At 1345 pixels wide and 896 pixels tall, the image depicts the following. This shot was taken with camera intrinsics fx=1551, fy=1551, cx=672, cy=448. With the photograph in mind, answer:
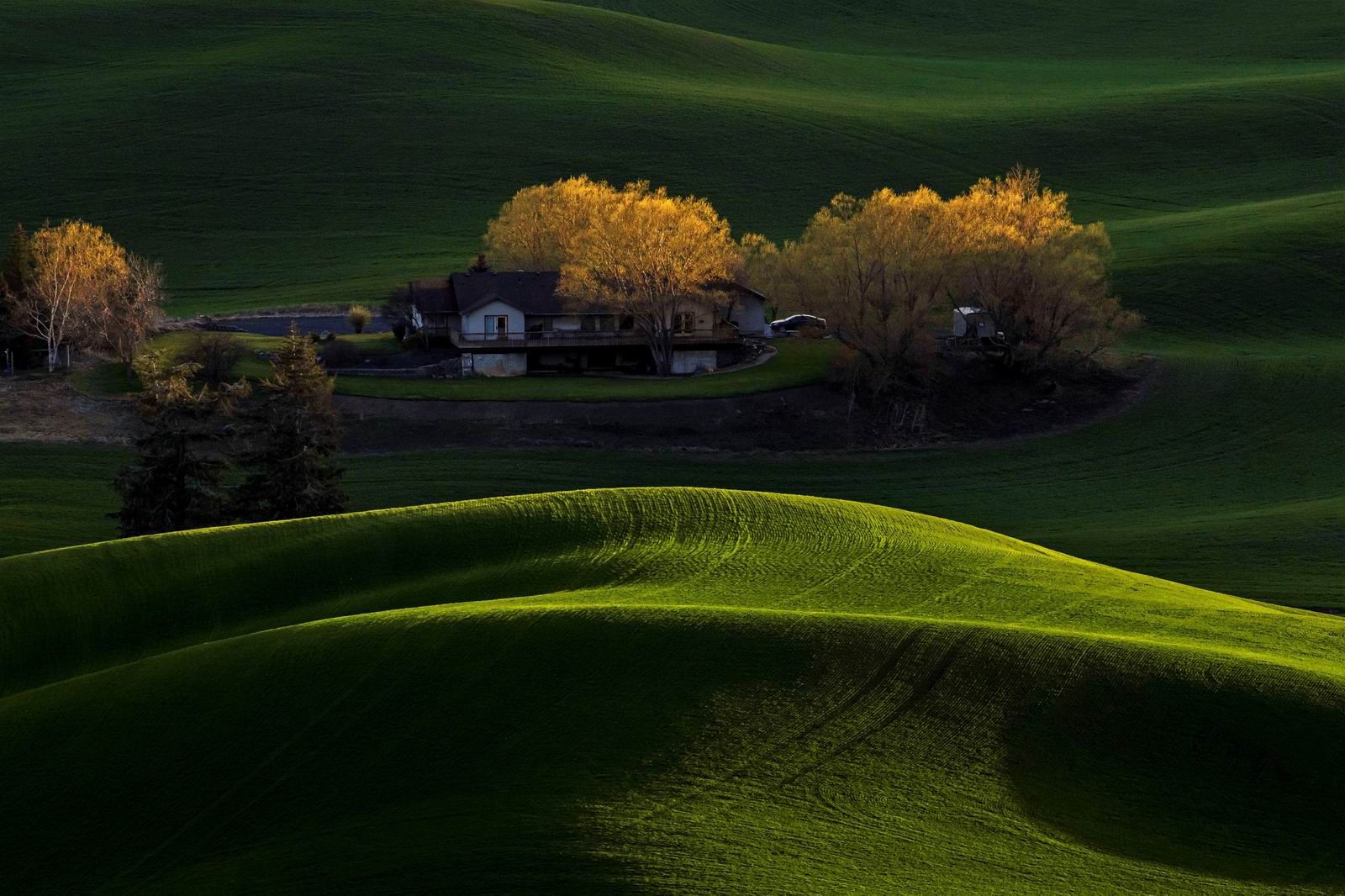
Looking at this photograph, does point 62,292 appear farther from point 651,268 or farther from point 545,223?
point 545,223

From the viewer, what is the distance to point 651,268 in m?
75.7

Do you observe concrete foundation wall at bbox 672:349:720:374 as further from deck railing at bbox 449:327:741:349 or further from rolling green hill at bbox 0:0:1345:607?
rolling green hill at bbox 0:0:1345:607

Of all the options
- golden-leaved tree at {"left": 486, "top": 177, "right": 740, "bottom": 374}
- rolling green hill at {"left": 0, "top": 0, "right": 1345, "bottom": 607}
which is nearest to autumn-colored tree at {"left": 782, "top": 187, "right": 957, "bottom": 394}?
golden-leaved tree at {"left": 486, "top": 177, "right": 740, "bottom": 374}

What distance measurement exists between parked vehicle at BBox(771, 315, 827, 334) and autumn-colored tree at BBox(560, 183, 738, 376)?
9.45m

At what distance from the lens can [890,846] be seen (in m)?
22.2

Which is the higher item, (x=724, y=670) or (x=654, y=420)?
(x=724, y=670)

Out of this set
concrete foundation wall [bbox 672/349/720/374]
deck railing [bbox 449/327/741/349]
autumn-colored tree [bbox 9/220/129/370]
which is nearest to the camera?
autumn-colored tree [bbox 9/220/129/370]

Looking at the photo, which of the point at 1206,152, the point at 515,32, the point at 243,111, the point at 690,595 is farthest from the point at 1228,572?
the point at 515,32

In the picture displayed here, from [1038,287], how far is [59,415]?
44.3m

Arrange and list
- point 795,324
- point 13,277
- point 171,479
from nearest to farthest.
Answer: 1. point 171,479
2. point 13,277
3. point 795,324

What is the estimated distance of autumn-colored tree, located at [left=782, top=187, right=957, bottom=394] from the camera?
234 ft

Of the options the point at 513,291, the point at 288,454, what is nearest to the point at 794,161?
the point at 513,291

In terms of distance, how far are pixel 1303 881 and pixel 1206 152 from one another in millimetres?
115266

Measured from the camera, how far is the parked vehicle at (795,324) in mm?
86625
